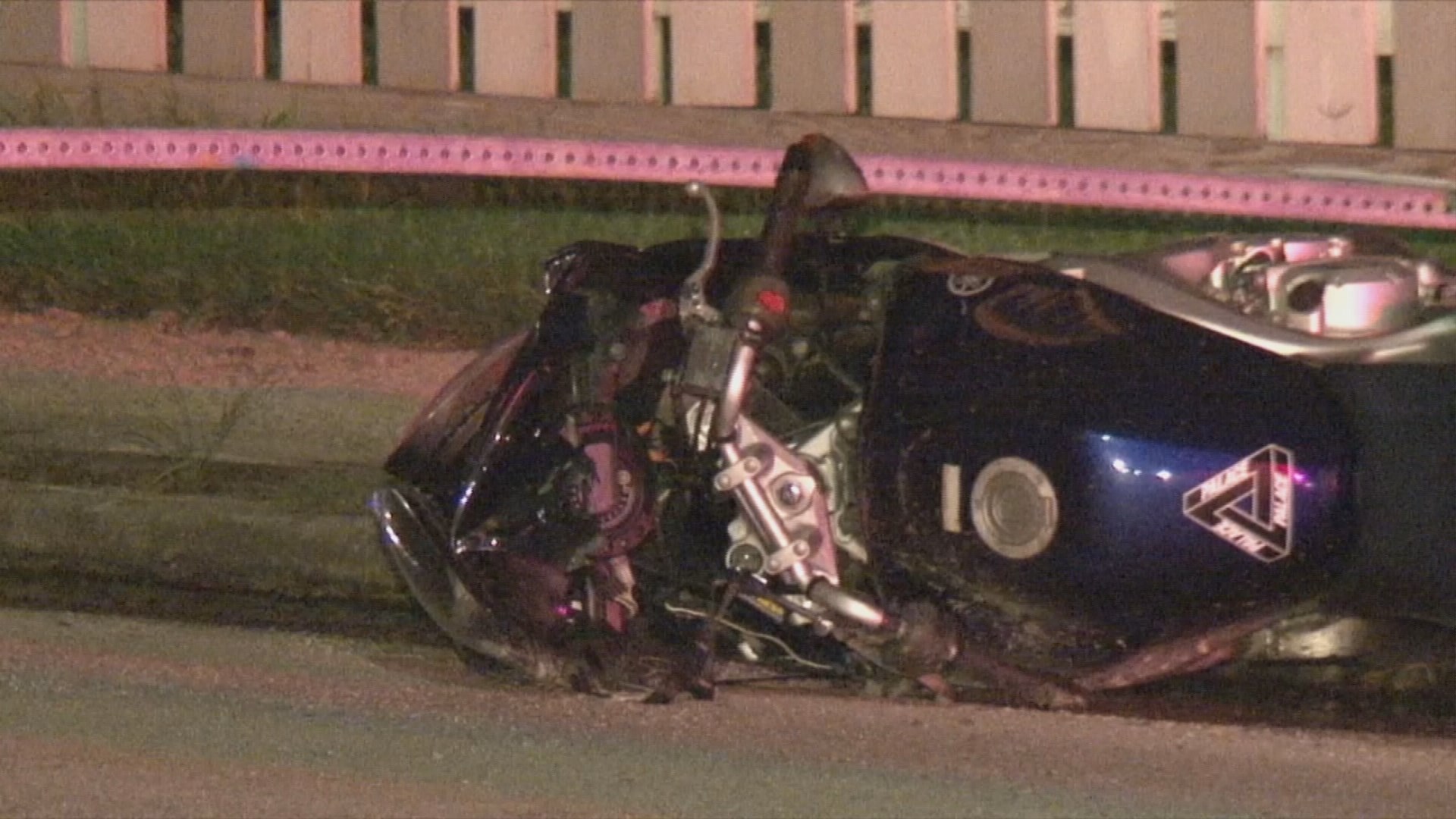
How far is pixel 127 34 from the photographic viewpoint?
669 centimetres

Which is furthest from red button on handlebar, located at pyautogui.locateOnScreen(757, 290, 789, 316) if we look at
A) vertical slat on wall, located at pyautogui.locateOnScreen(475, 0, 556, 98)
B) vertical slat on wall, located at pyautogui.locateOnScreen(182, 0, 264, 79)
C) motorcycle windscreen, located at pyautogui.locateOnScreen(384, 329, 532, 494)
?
vertical slat on wall, located at pyautogui.locateOnScreen(182, 0, 264, 79)

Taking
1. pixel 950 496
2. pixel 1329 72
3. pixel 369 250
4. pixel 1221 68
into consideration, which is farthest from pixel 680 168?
pixel 950 496

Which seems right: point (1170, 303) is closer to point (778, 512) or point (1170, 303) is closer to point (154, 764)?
point (778, 512)

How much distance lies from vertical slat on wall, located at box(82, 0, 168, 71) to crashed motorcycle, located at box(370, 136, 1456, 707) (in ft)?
8.89

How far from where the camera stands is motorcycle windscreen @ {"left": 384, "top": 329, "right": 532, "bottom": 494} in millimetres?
4332

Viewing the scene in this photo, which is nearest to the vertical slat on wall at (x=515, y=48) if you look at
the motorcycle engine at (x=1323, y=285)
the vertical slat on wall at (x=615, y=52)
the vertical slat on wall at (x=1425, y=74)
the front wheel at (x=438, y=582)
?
the vertical slat on wall at (x=615, y=52)

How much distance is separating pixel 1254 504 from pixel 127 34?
4059mm

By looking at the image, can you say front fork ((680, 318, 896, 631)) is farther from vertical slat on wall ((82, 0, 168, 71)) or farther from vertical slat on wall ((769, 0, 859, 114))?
vertical slat on wall ((82, 0, 168, 71))

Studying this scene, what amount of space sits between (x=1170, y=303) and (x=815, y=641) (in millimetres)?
850

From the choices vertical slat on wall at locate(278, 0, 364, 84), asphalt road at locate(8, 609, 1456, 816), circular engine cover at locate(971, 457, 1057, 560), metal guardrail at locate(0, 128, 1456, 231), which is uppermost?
vertical slat on wall at locate(278, 0, 364, 84)

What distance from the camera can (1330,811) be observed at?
389cm

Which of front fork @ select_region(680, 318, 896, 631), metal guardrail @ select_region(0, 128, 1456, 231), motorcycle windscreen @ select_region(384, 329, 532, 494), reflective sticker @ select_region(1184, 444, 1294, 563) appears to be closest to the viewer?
reflective sticker @ select_region(1184, 444, 1294, 563)

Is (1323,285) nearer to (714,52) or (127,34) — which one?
(714,52)

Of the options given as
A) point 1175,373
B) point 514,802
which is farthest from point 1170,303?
point 514,802
